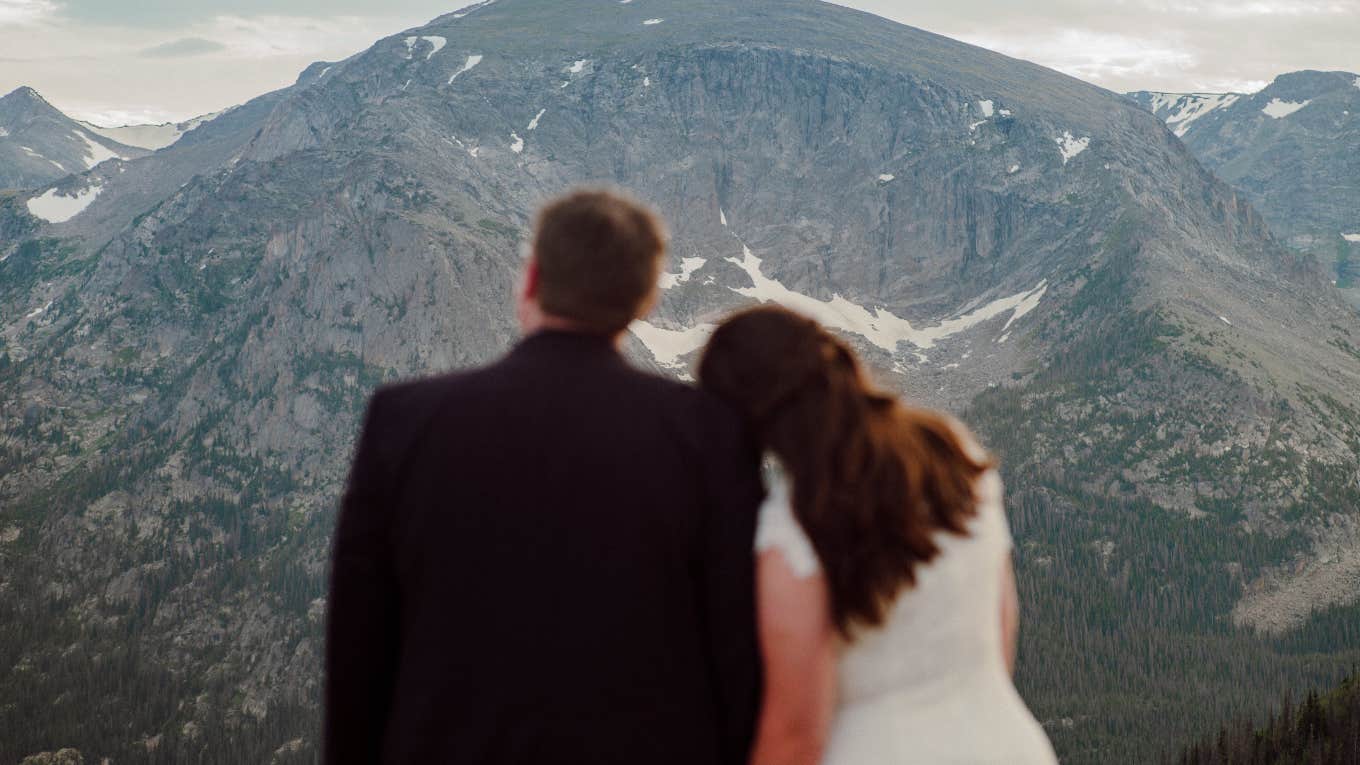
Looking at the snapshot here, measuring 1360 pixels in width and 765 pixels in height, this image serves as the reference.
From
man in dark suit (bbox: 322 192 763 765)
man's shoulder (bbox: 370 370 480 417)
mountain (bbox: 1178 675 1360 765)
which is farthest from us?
mountain (bbox: 1178 675 1360 765)

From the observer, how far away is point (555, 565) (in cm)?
513

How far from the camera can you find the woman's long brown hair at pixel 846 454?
5.28 meters

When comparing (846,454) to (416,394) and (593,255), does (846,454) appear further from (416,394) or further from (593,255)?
(416,394)

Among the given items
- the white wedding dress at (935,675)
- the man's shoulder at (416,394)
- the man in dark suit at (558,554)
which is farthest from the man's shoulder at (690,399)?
the man's shoulder at (416,394)

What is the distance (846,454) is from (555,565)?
4.76 feet

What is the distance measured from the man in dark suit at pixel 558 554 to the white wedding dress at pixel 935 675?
0.52 meters

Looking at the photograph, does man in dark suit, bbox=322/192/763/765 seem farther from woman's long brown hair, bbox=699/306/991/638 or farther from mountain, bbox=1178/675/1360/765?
mountain, bbox=1178/675/1360/765

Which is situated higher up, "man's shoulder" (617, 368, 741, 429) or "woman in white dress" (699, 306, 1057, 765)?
"man's shoulder" (617, 368, 741, 429)

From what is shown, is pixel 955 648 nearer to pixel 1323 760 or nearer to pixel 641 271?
pixel 641 271

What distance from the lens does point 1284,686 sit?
→ 619ft

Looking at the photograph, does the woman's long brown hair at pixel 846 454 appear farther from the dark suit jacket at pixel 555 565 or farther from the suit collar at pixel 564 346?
the suit collar at pixel 564 346

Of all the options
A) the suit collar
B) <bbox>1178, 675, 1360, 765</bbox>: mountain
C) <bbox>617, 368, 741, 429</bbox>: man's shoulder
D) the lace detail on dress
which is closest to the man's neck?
the suit collar

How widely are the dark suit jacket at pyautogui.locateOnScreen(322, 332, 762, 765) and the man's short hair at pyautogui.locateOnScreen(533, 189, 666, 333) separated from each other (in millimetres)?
156

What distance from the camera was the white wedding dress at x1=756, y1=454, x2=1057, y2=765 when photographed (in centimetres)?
557
